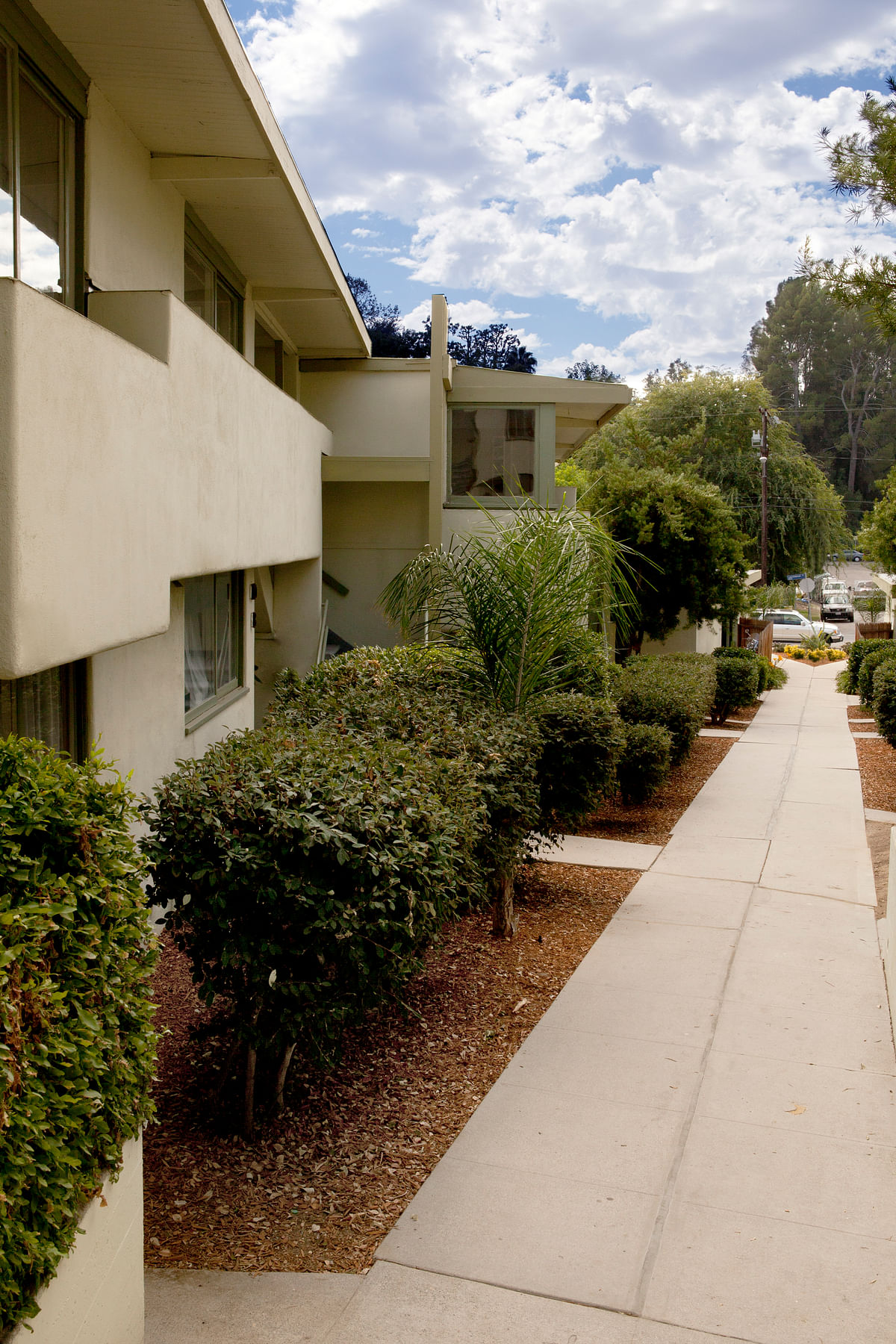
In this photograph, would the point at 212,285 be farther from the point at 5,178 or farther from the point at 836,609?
the point at 836,609

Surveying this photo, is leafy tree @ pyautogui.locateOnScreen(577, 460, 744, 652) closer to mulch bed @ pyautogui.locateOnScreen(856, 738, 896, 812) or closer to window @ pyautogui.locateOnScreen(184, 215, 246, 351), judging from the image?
mulch bed @ pyautogui.locateOnScreen(856, 738, 896, 812)

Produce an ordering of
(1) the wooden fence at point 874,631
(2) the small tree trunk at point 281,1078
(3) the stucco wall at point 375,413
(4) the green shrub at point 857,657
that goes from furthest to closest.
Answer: (1) the wooden fence at point 874,631
(4) the green shrub at point 857,657
(3) the stucco wall at point 375,413
(2) the small tree trunk at point 281,1078

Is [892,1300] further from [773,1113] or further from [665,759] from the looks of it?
[665,759]

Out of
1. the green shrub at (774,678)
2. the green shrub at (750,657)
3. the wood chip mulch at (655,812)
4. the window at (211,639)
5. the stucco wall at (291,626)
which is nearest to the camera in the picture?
the window at (211,639)

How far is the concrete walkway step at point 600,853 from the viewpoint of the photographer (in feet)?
29.8

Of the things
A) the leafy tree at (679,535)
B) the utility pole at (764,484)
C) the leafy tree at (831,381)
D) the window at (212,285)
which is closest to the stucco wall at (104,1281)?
the window at (212,285)

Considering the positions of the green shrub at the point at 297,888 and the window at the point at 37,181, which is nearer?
the green shrub at the point at 297,888

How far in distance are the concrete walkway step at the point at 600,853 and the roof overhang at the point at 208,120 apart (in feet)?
18.3

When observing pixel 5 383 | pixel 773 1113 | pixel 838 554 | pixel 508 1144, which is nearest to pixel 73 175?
pixel 5 383

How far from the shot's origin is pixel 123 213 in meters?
6.37

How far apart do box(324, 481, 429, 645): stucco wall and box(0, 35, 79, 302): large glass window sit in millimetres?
9897

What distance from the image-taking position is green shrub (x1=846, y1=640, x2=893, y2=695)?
895 inches

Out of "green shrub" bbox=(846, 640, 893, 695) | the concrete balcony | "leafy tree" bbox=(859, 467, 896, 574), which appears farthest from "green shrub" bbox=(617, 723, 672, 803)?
"green shrub" bbox=(846, 640, 893, 695)

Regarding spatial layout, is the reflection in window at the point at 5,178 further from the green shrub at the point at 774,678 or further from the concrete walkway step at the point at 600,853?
the green shrub at the point at 774,678
